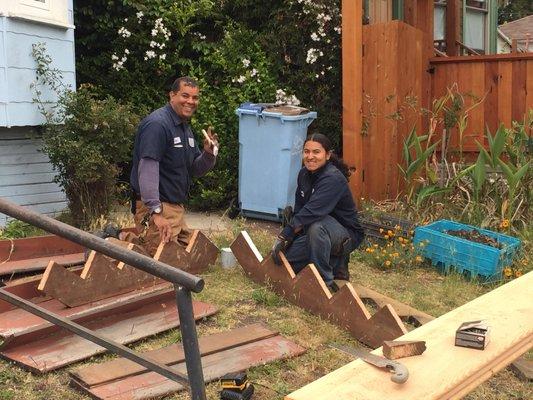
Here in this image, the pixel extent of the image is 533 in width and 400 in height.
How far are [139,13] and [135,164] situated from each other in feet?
11.6

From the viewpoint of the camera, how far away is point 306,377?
3.78 metres

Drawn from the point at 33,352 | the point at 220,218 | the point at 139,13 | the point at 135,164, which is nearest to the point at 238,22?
the point at 139,13

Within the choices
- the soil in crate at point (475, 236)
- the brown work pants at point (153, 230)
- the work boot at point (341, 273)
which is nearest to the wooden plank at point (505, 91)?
the soil in crate at point (475, 236)

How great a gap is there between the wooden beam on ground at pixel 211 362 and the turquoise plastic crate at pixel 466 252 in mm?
2236

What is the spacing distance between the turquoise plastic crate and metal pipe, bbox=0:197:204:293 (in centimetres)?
405

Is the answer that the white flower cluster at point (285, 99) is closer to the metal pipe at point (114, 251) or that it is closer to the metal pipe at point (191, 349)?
the metal pipe at point (114, 251)

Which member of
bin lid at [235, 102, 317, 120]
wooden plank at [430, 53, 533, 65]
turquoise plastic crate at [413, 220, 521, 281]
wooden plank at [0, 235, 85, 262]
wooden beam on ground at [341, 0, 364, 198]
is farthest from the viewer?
wooden plank at [430, 53, 533, 65]

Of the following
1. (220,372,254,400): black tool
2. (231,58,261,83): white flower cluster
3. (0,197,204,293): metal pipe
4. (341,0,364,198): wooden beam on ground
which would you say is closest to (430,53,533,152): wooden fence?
(341,0,364,198): wooden beam on ground

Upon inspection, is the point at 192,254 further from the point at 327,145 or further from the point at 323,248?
the point at 327,145

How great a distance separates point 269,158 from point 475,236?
8.07 ft

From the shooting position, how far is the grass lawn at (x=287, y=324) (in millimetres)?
3557

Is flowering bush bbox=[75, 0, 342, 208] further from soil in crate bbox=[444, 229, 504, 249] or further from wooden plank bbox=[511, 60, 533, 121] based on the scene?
soil in crate bbox=[444, 229, 504, 249]

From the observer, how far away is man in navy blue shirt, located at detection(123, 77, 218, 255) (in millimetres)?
5156

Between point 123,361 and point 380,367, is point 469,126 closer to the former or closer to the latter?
point 123,361
